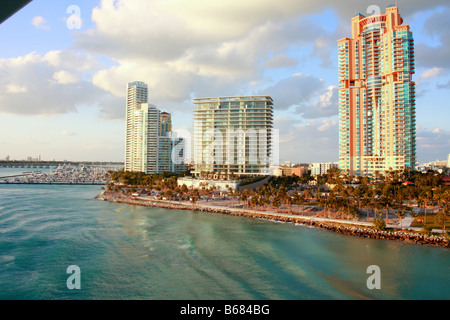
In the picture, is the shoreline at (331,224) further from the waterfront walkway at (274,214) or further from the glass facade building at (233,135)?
the glass facade building at (233,135)

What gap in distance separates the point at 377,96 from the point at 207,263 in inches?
2022

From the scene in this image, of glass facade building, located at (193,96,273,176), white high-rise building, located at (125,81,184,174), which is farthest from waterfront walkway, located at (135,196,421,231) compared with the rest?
white high-rise building, located at (125,81,184,174)

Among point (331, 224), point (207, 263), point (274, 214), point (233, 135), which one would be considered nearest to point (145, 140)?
point (233, 135)

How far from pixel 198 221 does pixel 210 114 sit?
36.1 meters

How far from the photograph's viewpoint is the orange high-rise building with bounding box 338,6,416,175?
50031 millimetres

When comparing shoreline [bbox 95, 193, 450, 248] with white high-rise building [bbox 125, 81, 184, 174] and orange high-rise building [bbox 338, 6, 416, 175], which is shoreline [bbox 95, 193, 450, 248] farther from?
white high-rise building [bbox 125, 81, 184, 174]

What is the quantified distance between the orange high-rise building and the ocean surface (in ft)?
115

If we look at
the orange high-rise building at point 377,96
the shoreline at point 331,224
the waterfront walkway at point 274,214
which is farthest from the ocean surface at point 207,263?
the orange high-rise building at point 377,96

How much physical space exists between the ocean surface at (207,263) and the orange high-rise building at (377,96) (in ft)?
115

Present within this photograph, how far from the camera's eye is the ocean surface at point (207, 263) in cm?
1348
